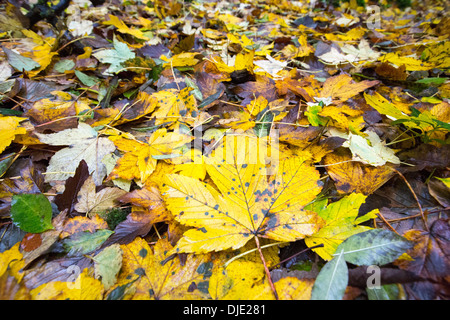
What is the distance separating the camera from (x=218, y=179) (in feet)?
2.68

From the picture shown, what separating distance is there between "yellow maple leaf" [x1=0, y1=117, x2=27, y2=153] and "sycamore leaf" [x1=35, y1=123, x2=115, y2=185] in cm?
8

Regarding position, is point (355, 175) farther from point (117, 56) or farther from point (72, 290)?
point (117, 56)

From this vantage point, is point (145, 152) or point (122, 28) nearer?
point (145, 152)

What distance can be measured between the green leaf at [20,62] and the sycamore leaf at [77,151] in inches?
28.8

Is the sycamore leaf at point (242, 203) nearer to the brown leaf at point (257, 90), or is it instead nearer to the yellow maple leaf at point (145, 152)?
the yellow maple leaf at point (145, 152)

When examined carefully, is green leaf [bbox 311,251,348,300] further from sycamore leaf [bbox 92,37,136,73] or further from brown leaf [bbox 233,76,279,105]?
sycamore leaf [bbox 92,37,136,73]

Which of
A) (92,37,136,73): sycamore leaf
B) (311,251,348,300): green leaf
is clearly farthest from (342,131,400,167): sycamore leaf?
(92,37,136,73): sycamore leaf

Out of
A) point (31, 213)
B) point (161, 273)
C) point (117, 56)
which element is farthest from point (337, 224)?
point (117, 56)

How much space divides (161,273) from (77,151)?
0.70 m

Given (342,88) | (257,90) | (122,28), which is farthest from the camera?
(122,28)

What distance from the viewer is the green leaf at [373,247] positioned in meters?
0.62

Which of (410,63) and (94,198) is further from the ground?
(410,63)
